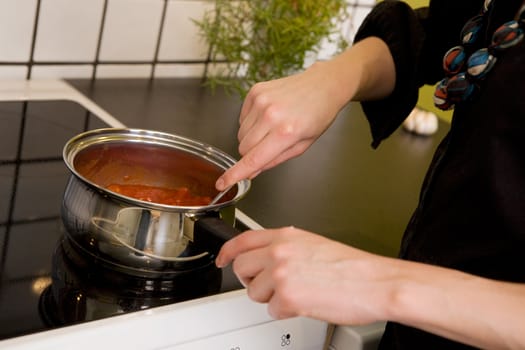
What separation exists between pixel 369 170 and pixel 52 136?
19.5 inches

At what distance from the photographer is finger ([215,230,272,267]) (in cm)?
57

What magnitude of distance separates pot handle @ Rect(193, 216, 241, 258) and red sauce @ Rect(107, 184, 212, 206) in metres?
0.12

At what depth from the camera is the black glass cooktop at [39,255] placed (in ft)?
2.06

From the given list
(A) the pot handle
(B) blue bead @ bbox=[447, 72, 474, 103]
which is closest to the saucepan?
(A) the pot handle

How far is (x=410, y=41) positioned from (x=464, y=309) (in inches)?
18.5

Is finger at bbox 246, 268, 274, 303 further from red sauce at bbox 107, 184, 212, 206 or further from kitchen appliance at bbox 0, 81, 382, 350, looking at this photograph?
red sauce at bbox 107, 184, 212, 206

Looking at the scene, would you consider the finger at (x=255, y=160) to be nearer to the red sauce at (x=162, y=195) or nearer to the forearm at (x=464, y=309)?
the red sauce at (x=162, y=195)

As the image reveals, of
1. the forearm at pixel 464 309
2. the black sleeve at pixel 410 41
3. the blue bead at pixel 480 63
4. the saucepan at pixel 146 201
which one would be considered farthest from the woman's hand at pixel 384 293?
the black sleeve at pixel 410 41

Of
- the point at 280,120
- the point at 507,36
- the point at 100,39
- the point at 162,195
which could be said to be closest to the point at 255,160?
the point at 280,120

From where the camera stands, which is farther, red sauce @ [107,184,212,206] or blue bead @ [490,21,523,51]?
red sauce @ [107,184,212,206]

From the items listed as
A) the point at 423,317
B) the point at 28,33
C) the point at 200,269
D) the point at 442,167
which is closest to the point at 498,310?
the point at 423,317

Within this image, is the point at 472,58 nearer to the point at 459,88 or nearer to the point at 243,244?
the point at 459,88

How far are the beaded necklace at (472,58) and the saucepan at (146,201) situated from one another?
22 cm

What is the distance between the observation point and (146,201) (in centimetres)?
70
